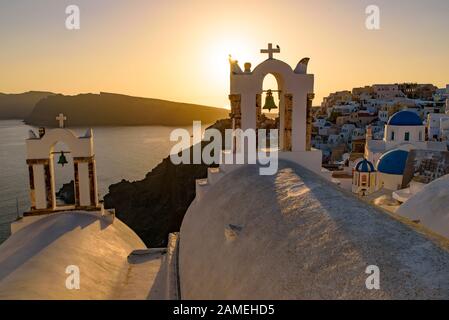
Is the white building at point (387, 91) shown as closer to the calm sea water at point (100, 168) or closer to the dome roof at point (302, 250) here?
the calm sea water at point (100, 168)

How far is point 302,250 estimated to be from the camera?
376 cm

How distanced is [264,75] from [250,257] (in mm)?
5066

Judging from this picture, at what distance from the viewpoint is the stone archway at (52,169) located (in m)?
9.62

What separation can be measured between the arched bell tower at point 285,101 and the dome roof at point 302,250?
1751mm

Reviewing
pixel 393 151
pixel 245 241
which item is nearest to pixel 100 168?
pixel 393 151

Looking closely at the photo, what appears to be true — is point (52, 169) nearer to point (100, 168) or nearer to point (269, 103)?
point (269, 103)

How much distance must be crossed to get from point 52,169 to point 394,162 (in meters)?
23.1

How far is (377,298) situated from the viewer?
2695 millimetres

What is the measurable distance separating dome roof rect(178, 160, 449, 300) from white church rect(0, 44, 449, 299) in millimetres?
14

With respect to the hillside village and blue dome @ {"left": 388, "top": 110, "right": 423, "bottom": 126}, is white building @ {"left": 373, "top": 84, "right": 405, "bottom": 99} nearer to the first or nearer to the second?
the hillside village

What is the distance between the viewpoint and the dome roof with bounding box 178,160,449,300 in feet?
9.63
